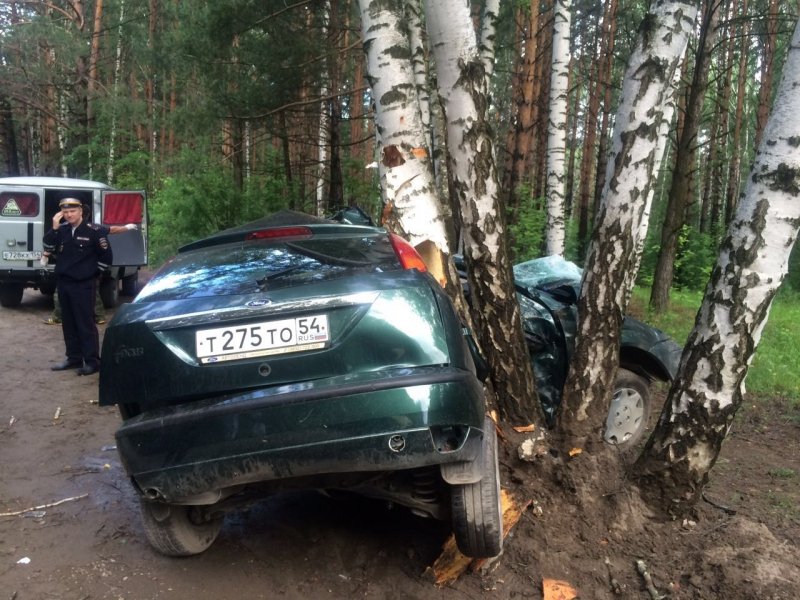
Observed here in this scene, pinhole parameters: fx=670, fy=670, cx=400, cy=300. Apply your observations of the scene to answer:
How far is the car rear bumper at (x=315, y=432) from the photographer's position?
8.19 ft

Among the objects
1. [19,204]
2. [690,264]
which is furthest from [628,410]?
[690,264]

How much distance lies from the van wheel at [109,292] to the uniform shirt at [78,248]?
3.63 m

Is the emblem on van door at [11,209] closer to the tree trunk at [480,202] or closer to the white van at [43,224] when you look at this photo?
the white van at [43,224]

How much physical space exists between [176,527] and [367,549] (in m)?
0.96

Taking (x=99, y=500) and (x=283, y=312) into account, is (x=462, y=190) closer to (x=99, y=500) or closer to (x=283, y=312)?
(x=283, y=312)

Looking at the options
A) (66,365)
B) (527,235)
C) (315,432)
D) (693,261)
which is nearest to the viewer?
(315,432)

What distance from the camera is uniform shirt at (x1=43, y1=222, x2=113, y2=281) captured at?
6789mm

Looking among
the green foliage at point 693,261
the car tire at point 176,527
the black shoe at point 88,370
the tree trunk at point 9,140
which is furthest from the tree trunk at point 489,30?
the tree trunk at point 9,140

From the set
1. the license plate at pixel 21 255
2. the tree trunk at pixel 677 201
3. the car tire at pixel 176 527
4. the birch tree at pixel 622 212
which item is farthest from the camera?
the tree trunk at pixel 677 201

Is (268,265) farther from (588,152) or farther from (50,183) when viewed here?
(588,152)

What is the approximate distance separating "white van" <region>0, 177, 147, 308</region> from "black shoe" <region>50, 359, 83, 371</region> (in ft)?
10.4

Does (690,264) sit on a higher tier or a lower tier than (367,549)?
higher

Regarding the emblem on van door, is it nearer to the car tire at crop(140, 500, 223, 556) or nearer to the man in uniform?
the man in uniform

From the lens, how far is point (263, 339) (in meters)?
2.65
